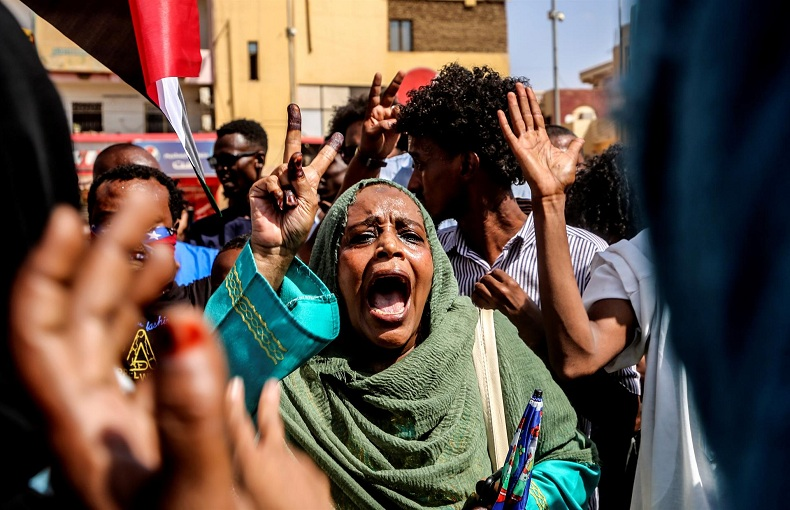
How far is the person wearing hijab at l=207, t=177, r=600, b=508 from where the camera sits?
7.63 ft

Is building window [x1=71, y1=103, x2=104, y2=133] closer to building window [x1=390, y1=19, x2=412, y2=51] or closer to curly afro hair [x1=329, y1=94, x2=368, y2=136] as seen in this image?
building window [x1=390, y1=19, x2=412, y2=51]

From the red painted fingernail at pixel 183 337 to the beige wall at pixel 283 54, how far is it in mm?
24408

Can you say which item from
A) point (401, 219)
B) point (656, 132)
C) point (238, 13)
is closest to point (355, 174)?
point (401, 219)

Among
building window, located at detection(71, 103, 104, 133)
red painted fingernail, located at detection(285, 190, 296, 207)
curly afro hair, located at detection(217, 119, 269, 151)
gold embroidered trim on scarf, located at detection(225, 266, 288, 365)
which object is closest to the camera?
gold embroidered trim on scarf, located at detection(225, 266, 288, 365)

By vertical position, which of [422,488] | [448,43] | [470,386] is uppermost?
[448,43]

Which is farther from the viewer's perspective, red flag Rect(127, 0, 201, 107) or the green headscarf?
red flag Rect(127, 0, 201, 107)

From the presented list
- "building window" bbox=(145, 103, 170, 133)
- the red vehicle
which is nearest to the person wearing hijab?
the red vehicle

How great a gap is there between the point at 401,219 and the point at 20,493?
79.7 inches

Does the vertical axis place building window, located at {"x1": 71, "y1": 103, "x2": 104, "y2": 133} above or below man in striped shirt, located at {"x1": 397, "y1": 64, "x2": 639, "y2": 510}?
above

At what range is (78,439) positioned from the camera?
0.73 metres

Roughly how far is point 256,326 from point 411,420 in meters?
0.78

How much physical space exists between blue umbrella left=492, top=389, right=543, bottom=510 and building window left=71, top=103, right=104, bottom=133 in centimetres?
2746

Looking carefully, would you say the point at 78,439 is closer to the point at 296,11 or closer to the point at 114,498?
the point at 114,498

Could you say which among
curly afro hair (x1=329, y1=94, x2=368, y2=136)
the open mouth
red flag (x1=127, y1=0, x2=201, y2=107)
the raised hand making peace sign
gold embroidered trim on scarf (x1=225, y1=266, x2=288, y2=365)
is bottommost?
the open mouth
